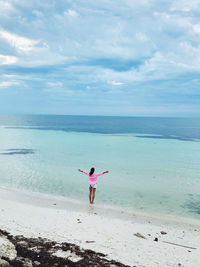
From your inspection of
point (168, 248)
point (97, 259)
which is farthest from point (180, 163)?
point (97, 259)

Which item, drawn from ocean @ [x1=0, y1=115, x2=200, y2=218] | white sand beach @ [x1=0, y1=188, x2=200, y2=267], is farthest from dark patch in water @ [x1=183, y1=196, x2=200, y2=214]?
white sand beach @ [x1=0, y1=188, x2=200, y2=267]

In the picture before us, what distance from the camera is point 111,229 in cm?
1199

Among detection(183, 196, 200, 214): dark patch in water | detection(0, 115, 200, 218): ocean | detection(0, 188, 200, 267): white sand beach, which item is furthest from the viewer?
detection(0, 115, 200, 218): ocean

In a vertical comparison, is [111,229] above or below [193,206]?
above

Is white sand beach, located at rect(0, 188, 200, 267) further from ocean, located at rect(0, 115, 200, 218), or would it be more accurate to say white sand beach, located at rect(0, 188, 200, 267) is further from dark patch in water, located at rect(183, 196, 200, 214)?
ocean, located at rect(0, 115, 200, 218)

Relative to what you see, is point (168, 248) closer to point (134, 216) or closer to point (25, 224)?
point (134, 216)

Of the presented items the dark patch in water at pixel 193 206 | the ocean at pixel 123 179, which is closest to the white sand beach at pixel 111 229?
the dark patch in water at pixel 193 206

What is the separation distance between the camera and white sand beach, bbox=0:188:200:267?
9.27 m

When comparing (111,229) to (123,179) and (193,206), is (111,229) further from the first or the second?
(123,179)

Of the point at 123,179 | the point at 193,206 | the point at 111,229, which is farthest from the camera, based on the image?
the point at 123,179

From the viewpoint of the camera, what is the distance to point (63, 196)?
1939cm

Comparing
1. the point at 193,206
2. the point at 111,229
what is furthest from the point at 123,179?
the point at 111,229

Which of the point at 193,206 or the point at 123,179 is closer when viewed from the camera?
the point at 193,206

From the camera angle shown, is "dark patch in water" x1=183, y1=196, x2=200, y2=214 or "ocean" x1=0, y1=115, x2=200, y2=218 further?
"ocean" x1=0, y1=115, x2=200, y2=218
